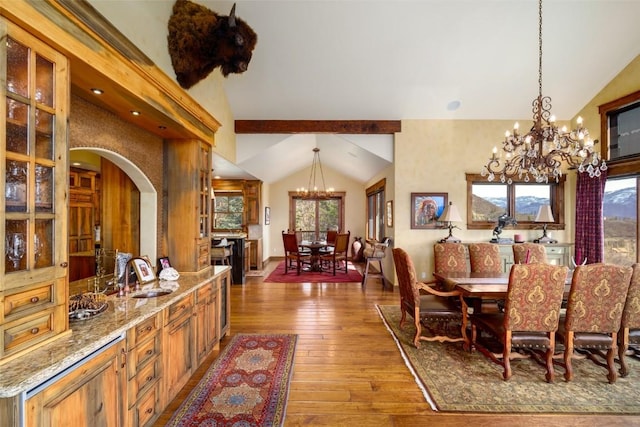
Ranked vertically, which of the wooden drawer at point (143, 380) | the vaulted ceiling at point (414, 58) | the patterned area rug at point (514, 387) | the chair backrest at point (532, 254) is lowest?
the patterned area rug at point (514, 387)

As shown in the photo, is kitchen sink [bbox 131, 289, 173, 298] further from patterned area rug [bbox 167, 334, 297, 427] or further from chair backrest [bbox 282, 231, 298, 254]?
chair backrest [bbox 282, 231, 298, 254]

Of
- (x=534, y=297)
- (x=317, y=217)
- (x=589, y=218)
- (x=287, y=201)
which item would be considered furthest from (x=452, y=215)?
(x=287, y=201)

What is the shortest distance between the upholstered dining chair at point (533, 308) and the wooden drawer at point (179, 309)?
8.82 feet

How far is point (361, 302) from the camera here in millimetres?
4898

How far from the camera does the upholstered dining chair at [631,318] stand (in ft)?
8.09

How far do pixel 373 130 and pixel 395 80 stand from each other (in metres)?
1.08

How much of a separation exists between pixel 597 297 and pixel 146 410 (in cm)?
350

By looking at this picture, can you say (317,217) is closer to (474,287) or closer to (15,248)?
(474,287)

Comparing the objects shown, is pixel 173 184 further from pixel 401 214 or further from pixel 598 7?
pixel 598 7

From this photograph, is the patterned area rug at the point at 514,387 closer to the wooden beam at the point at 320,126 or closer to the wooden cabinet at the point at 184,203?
the wooden cabinet at the point at 184,203

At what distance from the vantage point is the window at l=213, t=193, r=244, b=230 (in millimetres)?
8367

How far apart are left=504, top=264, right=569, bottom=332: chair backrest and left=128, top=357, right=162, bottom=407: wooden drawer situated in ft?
9.06

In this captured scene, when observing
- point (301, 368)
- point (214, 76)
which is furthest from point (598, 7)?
point (301, 368)

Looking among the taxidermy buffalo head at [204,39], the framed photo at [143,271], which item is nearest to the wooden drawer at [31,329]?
the framed photo at [143,271]
